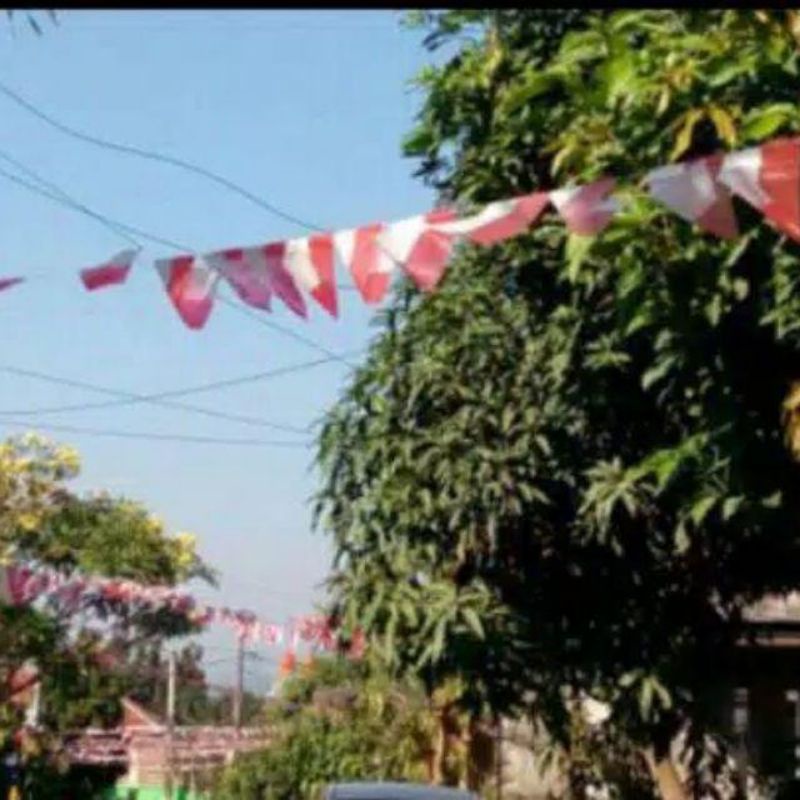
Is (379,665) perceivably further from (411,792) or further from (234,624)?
(234,624)

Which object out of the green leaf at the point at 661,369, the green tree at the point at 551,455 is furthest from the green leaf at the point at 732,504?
the green leaf at the point at 661,369

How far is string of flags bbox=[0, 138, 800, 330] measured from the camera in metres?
6.75

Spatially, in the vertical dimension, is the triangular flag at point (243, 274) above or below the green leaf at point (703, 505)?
above

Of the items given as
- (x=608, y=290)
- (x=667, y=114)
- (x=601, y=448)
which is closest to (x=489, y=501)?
(x=601, y=448)

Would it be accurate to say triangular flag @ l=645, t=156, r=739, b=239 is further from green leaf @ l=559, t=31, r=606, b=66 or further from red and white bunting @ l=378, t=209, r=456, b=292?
green leaf @ l=559, t=31, r=606, b=66

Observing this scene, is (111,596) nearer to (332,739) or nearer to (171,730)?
Answer: (332,739)

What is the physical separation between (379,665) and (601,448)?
1908 millimetres

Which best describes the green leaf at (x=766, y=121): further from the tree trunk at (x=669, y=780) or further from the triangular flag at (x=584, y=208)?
the tree trunk at (x=669, y=780)

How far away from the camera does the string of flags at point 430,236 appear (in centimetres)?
675

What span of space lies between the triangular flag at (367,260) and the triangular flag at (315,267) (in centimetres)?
6

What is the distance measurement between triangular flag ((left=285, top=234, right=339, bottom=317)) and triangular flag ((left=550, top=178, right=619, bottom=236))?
1119 millimetres

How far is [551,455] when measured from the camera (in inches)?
502

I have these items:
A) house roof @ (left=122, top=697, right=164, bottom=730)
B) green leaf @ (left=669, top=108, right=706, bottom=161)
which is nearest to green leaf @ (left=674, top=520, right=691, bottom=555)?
green leaf @ (left=669, top=108, right=706, bottom=161)

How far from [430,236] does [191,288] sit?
1.09 meters
